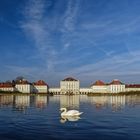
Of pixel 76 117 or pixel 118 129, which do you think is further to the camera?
pixel 76 117

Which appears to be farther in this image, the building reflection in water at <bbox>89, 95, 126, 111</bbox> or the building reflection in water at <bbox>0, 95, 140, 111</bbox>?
the building reflection in water at <bbox>0, 95, 140, 111</bbox>

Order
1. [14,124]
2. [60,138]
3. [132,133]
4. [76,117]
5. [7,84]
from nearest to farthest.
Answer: [60,138]
[132,133]
[14,124]
[76,117]
[7,84]

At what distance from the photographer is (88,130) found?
20094mm

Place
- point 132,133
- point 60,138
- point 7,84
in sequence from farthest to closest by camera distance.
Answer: point 7,84 < point 132,133 < point 60,138

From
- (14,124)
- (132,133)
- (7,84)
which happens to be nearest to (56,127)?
(14,124)

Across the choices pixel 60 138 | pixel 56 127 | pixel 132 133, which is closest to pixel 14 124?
pixel 56 127

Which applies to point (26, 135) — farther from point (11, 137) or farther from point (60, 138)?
point (60, 138)

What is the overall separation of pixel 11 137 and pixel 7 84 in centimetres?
18506

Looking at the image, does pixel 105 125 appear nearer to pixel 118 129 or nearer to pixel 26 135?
pixel 118 129

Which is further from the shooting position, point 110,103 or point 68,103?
point 68,103

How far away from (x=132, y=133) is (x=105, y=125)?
12.6ft

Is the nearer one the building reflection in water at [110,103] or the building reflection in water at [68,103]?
the building reflection in water at [110,103]

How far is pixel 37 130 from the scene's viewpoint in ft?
64.7

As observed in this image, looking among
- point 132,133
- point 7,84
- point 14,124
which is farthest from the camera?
point 7,84
